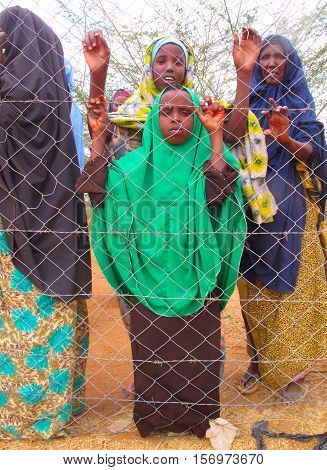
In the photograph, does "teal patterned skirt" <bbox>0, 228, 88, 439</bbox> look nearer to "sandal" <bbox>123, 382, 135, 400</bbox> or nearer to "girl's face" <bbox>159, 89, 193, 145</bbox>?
"sandal" <bbox>123, 382, 135, 400</bbox>

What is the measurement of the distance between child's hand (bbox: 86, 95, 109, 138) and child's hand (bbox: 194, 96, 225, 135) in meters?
0.44

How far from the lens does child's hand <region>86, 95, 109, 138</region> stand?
2326mm

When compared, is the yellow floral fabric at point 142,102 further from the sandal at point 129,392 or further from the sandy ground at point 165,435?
the sandal at point 129,392

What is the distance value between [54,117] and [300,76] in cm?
142

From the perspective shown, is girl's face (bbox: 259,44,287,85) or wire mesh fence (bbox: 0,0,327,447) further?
girl's face (bbox: 259,44,287,85)

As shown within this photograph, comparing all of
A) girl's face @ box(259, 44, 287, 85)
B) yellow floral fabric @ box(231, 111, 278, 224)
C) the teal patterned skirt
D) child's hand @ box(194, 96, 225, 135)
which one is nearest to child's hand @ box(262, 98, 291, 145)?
yellow floral fabric @ box(231, 111, 278, 224)

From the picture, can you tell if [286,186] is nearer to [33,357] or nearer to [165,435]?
[165,435]

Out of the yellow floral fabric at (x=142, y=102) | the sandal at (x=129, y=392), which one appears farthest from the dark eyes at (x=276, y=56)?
the sandal at (x=129, y=392)

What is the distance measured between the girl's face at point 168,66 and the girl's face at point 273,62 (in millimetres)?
530

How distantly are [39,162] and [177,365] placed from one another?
1.26 meters

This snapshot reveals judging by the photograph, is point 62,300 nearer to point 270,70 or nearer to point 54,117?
point 54,117

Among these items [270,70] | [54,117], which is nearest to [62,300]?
[54,117]

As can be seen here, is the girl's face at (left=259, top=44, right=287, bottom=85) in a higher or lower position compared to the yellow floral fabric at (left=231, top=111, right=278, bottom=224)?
higher

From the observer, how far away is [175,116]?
2385mm
